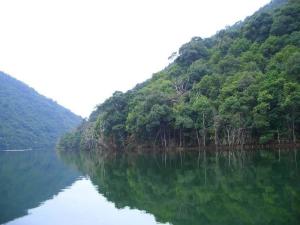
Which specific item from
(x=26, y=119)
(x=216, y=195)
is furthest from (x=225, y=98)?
(x=26, y=119)

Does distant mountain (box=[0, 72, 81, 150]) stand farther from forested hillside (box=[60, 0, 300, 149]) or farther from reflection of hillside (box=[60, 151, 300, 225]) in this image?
reflection of hillside (box=[60, 151, 300, 225])

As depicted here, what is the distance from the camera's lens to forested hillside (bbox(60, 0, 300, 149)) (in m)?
47.7

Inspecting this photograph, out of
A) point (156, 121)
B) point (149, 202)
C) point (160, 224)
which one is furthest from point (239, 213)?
point (156, 121)

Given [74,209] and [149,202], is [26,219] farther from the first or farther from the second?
[149,202]

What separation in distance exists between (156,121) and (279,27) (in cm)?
2661

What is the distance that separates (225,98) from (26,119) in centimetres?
11810

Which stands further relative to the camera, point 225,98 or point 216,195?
point 225,98

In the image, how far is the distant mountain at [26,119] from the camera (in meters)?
141

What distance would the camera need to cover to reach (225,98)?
55500 mm

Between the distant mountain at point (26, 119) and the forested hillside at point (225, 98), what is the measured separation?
69.6 metres

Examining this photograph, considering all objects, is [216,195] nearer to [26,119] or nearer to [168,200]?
[168,200]

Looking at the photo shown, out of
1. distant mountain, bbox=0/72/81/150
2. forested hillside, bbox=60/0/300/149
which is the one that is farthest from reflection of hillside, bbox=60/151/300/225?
distant mountain, bbox=0/72/81/150

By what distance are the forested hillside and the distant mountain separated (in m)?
69.6

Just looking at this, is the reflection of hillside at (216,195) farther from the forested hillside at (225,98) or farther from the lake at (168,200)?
the forested hillside at (225,98)
